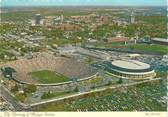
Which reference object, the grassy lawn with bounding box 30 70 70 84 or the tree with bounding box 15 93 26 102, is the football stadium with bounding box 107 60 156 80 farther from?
the tree with bounding box 15 93 26 102

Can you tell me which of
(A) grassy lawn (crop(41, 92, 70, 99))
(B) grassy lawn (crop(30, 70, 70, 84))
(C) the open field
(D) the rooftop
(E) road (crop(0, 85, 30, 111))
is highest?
(D) the rooftop

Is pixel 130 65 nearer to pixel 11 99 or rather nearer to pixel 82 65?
pixel 82 65

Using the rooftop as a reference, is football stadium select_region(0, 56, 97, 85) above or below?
below

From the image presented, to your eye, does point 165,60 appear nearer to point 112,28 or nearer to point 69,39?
point 69,39

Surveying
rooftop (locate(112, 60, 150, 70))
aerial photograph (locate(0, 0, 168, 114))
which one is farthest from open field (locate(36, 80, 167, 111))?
rooftop (locate(112, 60, 150, 70))

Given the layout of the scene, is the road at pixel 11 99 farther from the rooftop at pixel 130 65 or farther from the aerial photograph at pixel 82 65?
the rooftop at pixel 130 65

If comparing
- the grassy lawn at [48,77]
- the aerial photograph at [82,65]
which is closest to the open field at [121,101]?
the aerial photograph at [82,65]

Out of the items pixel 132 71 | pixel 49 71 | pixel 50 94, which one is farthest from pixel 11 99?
pixel 132 71
